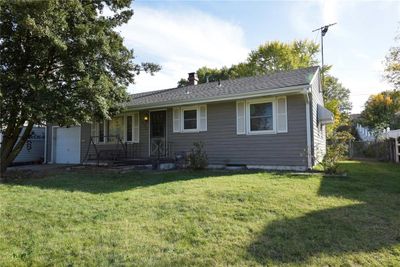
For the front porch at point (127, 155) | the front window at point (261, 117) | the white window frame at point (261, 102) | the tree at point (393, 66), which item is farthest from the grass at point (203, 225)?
the tree at point (393, 66)

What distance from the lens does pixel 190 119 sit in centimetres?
1246

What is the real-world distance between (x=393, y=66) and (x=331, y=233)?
22.5 m

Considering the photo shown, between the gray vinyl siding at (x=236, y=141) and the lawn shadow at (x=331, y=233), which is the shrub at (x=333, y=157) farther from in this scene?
the lawn shadow at (x=331, y=233)

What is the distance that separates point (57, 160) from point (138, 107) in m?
6.70

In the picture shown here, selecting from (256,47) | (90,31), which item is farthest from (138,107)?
(256,47)

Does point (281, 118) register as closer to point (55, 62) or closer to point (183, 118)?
point (183, 118)

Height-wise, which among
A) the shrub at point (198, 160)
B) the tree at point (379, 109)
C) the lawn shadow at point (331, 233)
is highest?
the tree at point (379, 109)

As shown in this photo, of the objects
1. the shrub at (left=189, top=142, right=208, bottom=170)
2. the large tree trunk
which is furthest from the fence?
the large tree trunk

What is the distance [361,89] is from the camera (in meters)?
41.7

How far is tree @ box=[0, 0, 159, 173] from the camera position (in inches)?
326

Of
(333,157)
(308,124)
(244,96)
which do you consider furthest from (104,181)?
(333,157)

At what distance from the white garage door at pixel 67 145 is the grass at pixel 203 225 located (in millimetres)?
8508

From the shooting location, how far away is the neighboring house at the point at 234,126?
33.4ft

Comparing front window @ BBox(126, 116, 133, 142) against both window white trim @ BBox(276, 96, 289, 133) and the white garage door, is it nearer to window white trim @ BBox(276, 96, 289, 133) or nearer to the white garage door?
the white garage door
